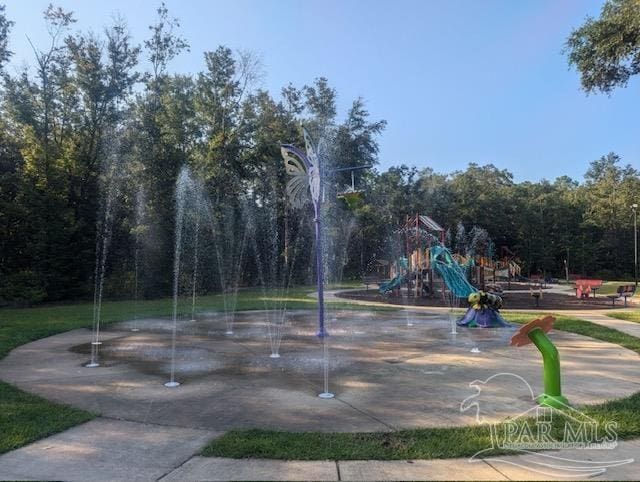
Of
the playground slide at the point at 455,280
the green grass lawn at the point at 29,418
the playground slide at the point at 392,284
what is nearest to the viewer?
the green grass lawn at the point at 29,418

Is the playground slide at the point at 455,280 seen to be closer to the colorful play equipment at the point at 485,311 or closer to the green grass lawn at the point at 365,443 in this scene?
the colorful play equipment at the point at 485,311

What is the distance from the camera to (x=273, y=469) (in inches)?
141

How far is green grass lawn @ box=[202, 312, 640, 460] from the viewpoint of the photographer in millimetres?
3822

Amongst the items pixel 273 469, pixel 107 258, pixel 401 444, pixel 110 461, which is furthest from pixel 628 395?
pixel 107 258

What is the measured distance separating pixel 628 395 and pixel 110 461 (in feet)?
17.7

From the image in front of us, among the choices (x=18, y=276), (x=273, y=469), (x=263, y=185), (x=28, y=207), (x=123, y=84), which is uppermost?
(x=123, y=84)

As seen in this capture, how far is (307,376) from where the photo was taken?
657 centimetres

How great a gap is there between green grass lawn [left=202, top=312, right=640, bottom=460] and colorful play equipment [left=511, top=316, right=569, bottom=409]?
1.23 ft

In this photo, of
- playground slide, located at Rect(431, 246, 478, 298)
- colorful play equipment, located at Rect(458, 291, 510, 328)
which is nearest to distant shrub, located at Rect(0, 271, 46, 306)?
playground slide, located at Rect(431, 246, 478, 298)

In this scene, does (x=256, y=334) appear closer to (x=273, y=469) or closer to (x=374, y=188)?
(x=273, y=469)
